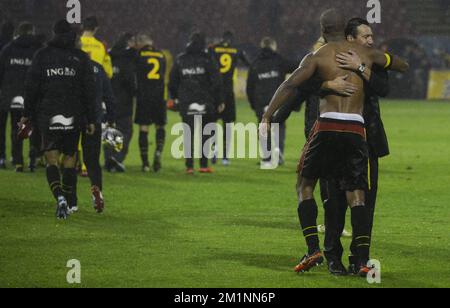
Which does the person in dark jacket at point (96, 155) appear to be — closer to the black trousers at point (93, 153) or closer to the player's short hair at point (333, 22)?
the black trousers at point (93, 153)

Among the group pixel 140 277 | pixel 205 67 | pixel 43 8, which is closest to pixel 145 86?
pixel 205 67

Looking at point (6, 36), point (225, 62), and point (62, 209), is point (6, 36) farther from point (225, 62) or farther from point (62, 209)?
point (62, 209)

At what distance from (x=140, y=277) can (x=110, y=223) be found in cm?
356

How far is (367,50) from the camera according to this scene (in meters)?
9.57

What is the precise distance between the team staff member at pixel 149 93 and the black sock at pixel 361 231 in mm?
10219

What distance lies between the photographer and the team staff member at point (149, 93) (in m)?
19.5

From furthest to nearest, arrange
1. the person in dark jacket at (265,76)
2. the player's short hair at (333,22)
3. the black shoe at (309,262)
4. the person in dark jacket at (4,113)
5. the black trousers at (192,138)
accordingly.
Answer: the person in dark jacket at (265,76)
the person in dark jacket at (4,113)
the black trousers at (192,138)
the black shoe at (309,262)
the player's short hair at (333,22)

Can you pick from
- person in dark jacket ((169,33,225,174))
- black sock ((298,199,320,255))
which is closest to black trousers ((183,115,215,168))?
person in dark jacket ((169,33,225,174))

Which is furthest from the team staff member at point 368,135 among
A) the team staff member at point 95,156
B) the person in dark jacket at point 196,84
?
the person in dark jacket at point 196,84

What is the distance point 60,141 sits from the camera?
1315 centimetres

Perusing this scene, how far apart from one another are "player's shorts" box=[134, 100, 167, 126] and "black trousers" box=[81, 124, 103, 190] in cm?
558

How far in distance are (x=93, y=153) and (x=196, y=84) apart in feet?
17.7

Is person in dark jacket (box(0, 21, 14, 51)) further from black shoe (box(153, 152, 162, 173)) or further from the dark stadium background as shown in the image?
the dark stadium background

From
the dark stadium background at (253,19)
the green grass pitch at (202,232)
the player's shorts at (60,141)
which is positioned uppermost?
the dark stadium background at (253,19)
